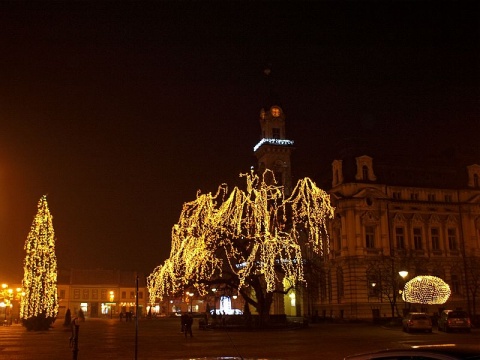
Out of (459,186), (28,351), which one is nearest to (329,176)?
(459,186)

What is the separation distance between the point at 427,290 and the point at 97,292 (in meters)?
93.2

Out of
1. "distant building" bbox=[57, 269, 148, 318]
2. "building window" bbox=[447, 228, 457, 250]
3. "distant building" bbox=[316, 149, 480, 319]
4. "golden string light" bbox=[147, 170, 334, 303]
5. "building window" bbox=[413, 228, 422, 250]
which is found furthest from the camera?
"distant building" bbox=[57, 269, 148, 318]

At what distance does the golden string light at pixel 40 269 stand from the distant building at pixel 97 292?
6814 centimetres

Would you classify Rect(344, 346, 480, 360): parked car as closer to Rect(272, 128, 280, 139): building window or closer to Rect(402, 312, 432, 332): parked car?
Rect(402, 312, 432, 332): parked car

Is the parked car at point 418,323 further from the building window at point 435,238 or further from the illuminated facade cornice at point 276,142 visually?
the illuminated facade cornice at point 276,142

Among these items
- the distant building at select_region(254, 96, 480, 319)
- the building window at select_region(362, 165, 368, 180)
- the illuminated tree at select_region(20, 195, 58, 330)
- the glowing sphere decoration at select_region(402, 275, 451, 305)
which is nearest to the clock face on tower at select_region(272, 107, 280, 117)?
the distant building at select_region(254, 96, 480, 319)

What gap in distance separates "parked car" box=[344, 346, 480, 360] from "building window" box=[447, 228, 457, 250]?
64389mm

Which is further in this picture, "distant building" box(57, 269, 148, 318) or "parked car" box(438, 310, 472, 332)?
"distant building" box(57, 269, 148, 318)

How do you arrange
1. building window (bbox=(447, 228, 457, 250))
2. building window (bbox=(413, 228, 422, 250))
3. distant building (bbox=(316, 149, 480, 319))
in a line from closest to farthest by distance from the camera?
distant building (bbox=(316, 149, 480, 319)) → building window (bbox=(413, 228, 422, 250)) → building window (bbox=(447, 228, 457, 250))

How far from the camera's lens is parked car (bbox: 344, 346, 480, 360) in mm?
5973

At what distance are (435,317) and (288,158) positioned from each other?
37.9m

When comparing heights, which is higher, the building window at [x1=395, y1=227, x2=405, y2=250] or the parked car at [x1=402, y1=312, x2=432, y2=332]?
the building window at [x1=395, y1=227, x2=405, y2=250]

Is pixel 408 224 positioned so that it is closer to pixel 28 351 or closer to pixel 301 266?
pixel 301 266

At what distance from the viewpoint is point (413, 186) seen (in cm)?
6650
